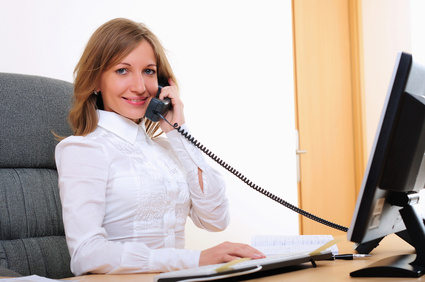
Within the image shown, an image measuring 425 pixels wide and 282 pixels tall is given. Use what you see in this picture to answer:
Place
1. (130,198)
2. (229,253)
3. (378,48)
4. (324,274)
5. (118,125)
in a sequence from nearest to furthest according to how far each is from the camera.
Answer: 1. (324,274)
2. (229,253)
3. (130,198)
4. (118,125)
5. (378,48)

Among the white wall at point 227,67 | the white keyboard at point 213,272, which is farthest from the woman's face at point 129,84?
the white keyboard at point 213,272

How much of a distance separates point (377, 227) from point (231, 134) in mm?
2192

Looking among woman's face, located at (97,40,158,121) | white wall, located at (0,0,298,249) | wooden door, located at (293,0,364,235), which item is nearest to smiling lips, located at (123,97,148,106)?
woman's face, located at (97,40,158,121)

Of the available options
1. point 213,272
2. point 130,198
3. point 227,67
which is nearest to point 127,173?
point 130,198

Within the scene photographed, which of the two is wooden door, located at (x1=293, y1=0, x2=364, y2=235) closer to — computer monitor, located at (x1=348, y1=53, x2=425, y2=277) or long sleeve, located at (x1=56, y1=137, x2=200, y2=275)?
long sleeve, located at (x1=56, y1=137, x2=200, y2=275)

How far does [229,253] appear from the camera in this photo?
107cm

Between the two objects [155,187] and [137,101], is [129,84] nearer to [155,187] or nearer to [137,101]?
[137,101]

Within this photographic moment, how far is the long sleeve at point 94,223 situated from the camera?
114cm

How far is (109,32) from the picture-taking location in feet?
5.09

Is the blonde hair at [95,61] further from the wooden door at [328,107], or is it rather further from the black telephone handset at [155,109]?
the wooden door at [328,107]

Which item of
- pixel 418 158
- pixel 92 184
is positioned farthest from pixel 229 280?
pixel 92 184

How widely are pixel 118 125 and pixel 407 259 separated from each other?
3.02ft

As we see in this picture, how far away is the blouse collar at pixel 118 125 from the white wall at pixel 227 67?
0.74 m

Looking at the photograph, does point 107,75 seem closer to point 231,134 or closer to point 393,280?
point 393,280
